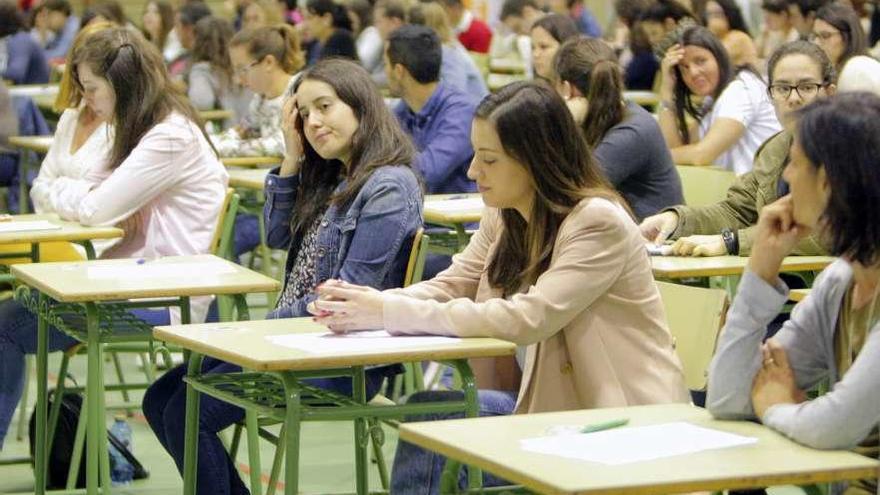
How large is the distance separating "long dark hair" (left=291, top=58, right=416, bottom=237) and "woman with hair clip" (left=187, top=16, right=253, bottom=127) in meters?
5.72

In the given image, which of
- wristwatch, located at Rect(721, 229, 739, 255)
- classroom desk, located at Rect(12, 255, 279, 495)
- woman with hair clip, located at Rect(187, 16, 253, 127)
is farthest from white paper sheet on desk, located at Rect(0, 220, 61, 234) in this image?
woman with hair clip, located at Rect(187, 16, 253, 127)

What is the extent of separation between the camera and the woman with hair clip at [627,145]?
514 centimetres

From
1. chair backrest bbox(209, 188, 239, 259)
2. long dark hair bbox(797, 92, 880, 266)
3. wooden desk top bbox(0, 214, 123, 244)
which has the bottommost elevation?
wooden desk top bbox(0, 214, 123, 244)

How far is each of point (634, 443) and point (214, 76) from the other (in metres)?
7.75

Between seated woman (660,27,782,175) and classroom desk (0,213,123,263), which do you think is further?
seated woman (660,27,782,175)

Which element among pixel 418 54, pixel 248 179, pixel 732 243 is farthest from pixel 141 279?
pixel 418 54

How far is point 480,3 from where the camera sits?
16.2 metres

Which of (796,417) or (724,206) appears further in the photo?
(724,206)

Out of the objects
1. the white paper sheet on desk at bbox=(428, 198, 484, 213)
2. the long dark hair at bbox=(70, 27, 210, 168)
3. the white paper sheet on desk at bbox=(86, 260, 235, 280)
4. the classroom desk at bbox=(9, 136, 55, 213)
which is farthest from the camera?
the classroom desk at bbox=(9, 136, 55, 213)

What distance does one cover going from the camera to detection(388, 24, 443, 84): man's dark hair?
21.7 feet

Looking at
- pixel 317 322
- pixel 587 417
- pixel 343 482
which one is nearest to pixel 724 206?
pixel 343 482

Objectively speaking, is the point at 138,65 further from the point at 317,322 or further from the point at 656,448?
the point at 656,448

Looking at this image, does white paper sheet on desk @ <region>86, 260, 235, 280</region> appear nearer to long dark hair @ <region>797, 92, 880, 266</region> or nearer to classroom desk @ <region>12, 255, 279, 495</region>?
classroom desk @ <region>12, 255, 279, 495</region>

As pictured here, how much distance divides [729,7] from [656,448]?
7.64 metres
